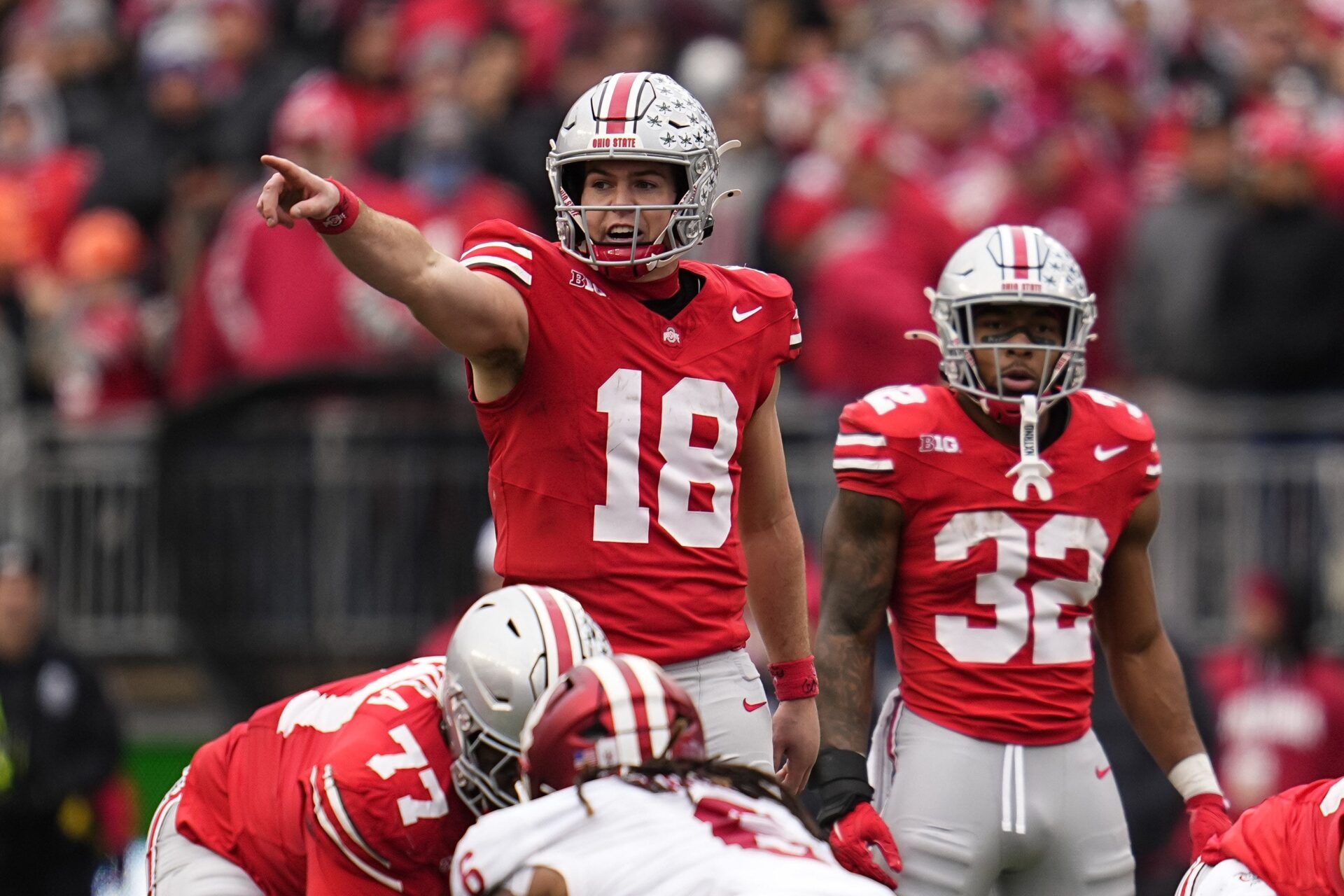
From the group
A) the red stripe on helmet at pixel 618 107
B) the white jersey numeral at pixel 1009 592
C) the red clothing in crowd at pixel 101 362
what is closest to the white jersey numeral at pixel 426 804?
the red stripe on helmet at pixel 618 107

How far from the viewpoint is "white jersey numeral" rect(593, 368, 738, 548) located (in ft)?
15.5

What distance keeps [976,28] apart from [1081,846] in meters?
8.15

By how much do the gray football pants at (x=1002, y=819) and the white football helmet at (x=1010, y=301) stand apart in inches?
32.1

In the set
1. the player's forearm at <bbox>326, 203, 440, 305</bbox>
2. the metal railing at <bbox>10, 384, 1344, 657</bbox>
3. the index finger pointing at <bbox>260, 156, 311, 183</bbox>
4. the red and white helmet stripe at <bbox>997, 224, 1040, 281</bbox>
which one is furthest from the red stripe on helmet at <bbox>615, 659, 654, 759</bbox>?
the metal railing at <bbox>10, 384, 1344, 657</bbox>

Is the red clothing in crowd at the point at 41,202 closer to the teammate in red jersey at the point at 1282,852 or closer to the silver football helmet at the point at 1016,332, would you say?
the silver football helmet at the point at 1016,332

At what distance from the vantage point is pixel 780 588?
525cm

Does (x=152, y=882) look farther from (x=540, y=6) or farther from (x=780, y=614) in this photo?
(x=540, y=6)

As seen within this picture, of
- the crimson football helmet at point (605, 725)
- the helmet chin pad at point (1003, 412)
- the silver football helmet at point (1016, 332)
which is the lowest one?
the crimson football helmet at point (605, 725)

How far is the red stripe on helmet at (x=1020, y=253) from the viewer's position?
5.45 meters

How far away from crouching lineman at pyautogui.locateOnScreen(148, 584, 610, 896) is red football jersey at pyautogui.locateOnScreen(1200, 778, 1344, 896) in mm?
1562

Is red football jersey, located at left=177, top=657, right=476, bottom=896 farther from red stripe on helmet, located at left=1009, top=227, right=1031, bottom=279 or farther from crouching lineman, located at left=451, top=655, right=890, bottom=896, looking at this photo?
red stripe on helmet, located at left=1009, top=227, right=1031, bottom=279

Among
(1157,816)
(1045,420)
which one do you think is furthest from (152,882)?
(1157,816)

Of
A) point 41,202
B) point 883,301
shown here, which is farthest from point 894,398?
point 41,202

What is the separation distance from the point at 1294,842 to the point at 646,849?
1768 millimetres
